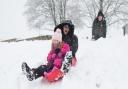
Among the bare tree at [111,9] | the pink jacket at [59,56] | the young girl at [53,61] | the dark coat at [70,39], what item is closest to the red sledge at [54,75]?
the young girl at [53,61]

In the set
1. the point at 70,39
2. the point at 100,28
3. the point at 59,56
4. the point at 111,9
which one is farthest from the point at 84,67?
the point at 111,9

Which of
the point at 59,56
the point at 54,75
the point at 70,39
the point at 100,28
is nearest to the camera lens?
the point at 54,75

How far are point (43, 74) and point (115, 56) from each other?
2.09 meters

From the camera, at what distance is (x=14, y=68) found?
12.4m

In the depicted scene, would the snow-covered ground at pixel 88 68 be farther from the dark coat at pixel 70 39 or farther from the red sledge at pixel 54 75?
the dark coat at pixel 70 39

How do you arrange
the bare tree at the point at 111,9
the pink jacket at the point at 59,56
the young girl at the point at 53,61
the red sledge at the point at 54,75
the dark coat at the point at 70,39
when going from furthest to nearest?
the bare tree at the point at 111,9 → the dark coat at the point at 70,39 → the pink jacket at the point at 59,56 → the young girl at the point at 53,61 → the red sledge at the point at 54,75

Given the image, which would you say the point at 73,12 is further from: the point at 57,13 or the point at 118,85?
the point at 118,85

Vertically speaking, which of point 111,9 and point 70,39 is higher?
point 70,39

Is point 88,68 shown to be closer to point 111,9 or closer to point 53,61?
point 53,61

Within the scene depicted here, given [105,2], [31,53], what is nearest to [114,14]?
[105,2]

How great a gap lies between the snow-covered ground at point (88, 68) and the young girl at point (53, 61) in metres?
0.28

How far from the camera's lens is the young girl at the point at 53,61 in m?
10.8

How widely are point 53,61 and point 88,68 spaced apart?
0.90m

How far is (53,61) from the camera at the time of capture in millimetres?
11172
